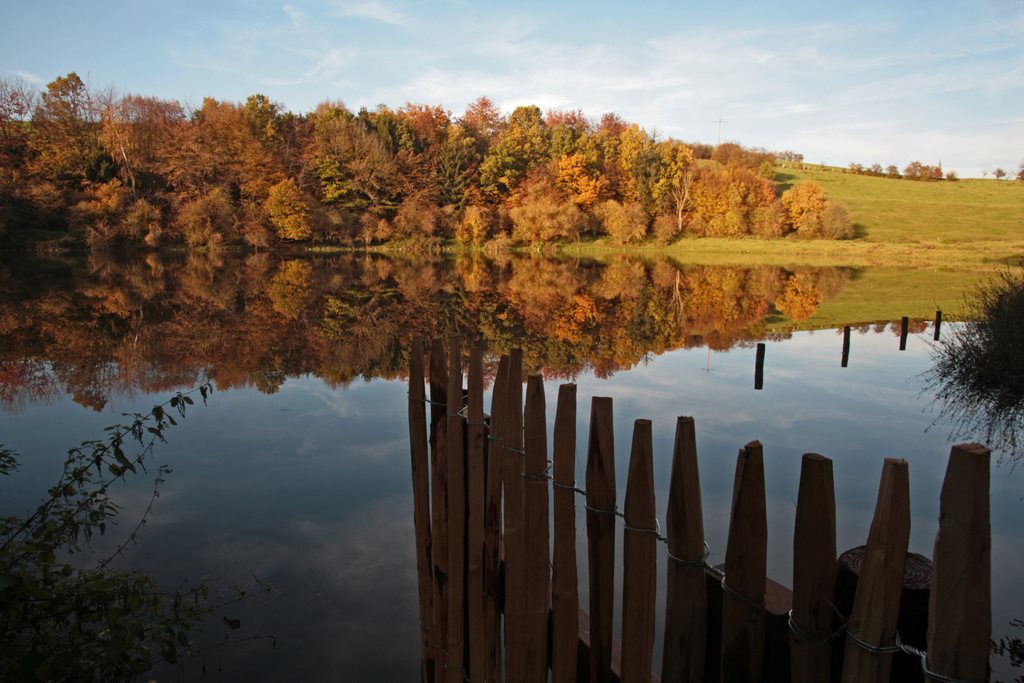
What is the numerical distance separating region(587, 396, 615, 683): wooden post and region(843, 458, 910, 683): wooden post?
0.98 metres

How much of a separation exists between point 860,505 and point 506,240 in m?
60.2

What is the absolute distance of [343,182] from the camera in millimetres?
66688

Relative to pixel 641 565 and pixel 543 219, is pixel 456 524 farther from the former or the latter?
pixel 543 219

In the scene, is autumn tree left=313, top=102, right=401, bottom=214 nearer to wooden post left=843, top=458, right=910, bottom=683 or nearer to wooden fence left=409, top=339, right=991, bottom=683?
wooden fence left=409, top=339, right=991, bottom=683

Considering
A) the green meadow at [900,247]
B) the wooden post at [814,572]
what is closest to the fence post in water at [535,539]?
the wooden post at [814,572]

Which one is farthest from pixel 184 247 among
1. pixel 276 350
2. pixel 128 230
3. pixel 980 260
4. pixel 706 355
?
pixel 980 260

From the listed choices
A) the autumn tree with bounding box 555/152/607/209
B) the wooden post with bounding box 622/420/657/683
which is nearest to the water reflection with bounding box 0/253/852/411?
the wooden post with bounding box 622/420/657/683

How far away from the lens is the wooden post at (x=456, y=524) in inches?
143

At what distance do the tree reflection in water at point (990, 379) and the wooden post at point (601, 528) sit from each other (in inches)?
380

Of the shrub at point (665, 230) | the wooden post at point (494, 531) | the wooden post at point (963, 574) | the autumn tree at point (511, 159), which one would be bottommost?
the wooden post at point (494, 531)

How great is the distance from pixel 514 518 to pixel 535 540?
6.6 inches

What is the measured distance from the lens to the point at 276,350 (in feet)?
54.0

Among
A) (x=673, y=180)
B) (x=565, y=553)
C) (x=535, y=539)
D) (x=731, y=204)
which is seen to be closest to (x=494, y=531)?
(x=535, y=539)

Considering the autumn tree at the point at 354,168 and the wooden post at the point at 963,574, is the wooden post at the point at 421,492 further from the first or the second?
the autumn tree at the point at 354,168
